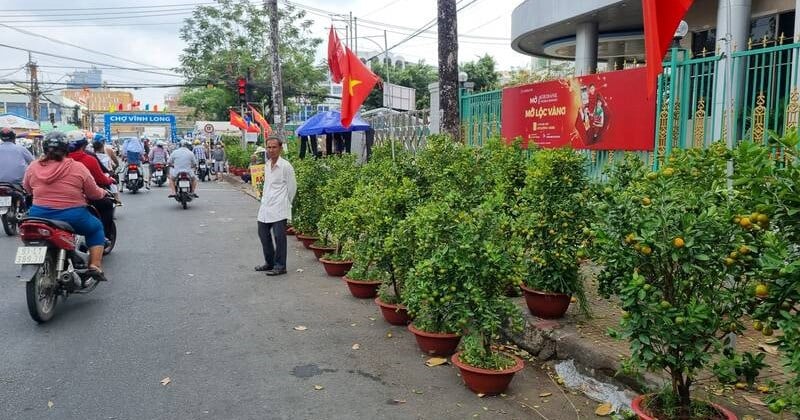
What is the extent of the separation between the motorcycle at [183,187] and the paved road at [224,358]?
21.6 feet

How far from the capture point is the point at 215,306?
6.14 meters

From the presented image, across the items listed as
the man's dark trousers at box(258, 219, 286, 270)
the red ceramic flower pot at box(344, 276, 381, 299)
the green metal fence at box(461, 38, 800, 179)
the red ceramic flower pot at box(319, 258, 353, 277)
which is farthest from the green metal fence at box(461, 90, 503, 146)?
the red ceramic flower pot at box(344, 276, 381, 299)

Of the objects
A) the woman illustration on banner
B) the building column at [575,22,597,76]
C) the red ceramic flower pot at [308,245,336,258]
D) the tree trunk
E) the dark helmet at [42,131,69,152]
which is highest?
the building column at [575,22,597,76]

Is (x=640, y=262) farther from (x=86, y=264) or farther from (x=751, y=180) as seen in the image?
(x=86, y=264)

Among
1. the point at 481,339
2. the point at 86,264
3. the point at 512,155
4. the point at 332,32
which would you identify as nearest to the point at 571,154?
the point at 512,155

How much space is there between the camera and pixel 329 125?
1542 centimetres

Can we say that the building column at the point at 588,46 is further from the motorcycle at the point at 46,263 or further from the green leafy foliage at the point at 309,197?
the motorcycle at the point at 46,263

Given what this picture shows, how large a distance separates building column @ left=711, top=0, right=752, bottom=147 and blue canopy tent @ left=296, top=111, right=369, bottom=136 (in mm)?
8016

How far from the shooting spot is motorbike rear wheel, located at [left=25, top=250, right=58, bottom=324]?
527cm

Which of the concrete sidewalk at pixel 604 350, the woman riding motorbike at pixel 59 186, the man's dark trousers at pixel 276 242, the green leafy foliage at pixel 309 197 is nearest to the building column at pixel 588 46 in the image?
the green leafy foliage at pixel 309 197

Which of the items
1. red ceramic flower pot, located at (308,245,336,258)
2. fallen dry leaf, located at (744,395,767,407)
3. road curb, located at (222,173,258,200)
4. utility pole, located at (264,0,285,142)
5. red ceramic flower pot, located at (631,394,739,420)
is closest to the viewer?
red ceramic flower pot, located at (631,394,739,420)

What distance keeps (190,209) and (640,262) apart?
41.9 ft

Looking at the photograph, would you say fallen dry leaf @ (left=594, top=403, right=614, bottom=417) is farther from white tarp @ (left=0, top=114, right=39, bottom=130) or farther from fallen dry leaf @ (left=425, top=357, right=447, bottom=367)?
white tarp @ (left=0, top=114, right=39, bottom=130)

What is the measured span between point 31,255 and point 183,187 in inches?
361
